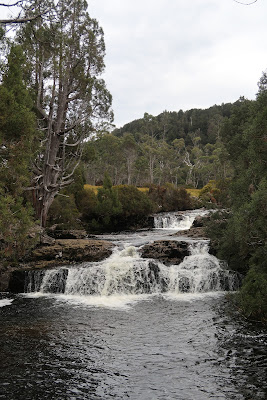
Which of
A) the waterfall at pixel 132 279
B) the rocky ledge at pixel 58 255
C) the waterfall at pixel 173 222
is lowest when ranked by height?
the waterfall at pixel 132 279

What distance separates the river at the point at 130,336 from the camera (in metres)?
7.89

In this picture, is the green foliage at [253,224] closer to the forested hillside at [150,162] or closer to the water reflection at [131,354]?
the water reflection at [131,354]

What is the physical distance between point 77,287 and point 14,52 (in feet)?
35.9

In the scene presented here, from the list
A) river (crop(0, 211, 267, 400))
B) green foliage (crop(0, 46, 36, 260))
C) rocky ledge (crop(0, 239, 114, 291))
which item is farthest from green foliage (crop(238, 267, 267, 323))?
rocky ledge (crop(0, 239, 114, 291))

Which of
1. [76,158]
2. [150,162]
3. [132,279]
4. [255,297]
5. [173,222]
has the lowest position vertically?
[132,279]

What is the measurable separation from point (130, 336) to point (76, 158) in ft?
67.2

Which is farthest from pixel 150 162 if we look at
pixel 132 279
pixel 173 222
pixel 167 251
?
pixel 132 279

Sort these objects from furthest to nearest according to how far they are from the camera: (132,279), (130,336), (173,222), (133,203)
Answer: (173,222), (133,203), (132,279), (130,336)

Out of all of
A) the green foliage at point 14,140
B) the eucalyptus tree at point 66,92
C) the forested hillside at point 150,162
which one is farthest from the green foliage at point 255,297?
the forested hillside at point 150,162

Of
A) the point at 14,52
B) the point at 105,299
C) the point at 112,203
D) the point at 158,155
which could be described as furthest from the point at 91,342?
the point at 158,155

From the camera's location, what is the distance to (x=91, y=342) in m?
10.7

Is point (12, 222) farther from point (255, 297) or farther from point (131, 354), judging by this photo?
point (255, 297)

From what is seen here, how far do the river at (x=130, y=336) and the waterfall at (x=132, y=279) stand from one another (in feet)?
0.16

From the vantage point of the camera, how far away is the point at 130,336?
11.1 meters
